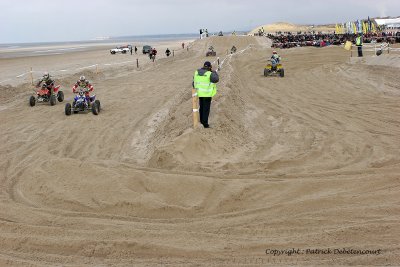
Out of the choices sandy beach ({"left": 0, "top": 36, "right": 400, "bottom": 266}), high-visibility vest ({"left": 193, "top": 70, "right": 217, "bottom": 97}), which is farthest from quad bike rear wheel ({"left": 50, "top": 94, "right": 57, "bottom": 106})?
high-visibility vest ({"left": 193, "top": 70, "right": 217, "bottom": 97})

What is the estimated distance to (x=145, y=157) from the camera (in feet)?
29.2

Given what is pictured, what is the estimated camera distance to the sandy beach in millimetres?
4457

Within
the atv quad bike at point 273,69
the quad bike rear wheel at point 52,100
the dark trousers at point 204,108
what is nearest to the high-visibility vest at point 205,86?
the dark trousers at point 204,108

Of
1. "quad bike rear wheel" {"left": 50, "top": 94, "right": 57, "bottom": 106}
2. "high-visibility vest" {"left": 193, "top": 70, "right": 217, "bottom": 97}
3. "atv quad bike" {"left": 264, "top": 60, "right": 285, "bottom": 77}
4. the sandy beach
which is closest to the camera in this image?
the sandy beach

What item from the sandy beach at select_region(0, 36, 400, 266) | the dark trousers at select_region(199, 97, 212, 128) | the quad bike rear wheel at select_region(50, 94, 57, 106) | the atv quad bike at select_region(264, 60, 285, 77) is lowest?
the sandy beach at select_region(0, 36, 400, 266)

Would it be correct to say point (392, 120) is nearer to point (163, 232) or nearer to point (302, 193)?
point (302, 193)

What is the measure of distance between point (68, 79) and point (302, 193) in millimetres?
20526

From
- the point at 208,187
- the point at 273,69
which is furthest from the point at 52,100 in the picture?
the point at 208,187

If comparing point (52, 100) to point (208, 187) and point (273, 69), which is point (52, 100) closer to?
point (273, 69)

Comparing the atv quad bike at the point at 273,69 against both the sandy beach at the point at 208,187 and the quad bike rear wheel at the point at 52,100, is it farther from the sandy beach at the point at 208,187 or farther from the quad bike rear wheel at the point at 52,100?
the quad bike rear wheel at the point at 52,100

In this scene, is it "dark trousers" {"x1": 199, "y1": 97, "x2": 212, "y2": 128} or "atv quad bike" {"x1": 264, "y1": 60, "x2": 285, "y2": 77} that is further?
"atv quad bike" {"x1": 264, "y1": 60, "x2": 285, "y2": 77}

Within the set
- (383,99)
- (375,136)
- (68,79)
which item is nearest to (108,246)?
(375,136)

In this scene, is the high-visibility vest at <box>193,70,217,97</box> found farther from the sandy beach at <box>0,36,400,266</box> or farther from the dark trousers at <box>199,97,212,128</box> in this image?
the sandy beach at <box>0,36,400,266</box>

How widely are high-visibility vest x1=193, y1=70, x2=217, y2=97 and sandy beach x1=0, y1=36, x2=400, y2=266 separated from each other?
72cm
